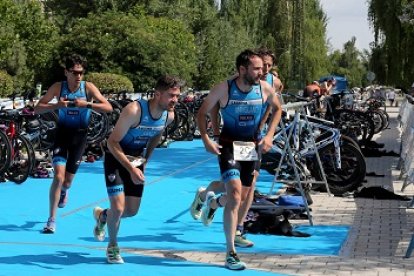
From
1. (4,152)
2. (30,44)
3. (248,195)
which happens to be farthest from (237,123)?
(30,44)

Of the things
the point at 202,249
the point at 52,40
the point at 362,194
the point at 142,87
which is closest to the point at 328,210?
the point at 362,194

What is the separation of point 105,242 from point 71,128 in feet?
5.32

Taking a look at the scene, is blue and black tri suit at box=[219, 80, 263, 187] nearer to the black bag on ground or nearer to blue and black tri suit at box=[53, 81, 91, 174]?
the black bag on ground

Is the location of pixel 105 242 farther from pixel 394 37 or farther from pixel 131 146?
pixel 394 37

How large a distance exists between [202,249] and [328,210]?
2.97m

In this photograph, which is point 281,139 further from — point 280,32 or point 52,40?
point 280,32

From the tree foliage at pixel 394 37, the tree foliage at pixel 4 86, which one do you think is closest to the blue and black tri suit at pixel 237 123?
the tree foliage at pixel 394 37

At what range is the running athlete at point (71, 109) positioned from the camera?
27.4 ft

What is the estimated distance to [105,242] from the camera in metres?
7.57

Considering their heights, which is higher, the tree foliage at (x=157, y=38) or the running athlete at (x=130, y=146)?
the tree foliage at (x=157, y=38)

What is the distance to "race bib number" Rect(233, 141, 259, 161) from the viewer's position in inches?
268

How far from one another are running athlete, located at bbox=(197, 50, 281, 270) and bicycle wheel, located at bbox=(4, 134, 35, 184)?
5.37 meters

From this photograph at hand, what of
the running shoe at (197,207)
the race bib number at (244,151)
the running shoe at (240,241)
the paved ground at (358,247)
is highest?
the race bib number at (244,151)

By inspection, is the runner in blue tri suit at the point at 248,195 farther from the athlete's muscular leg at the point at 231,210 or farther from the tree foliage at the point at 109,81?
the tree foliage at the point at 109,81
